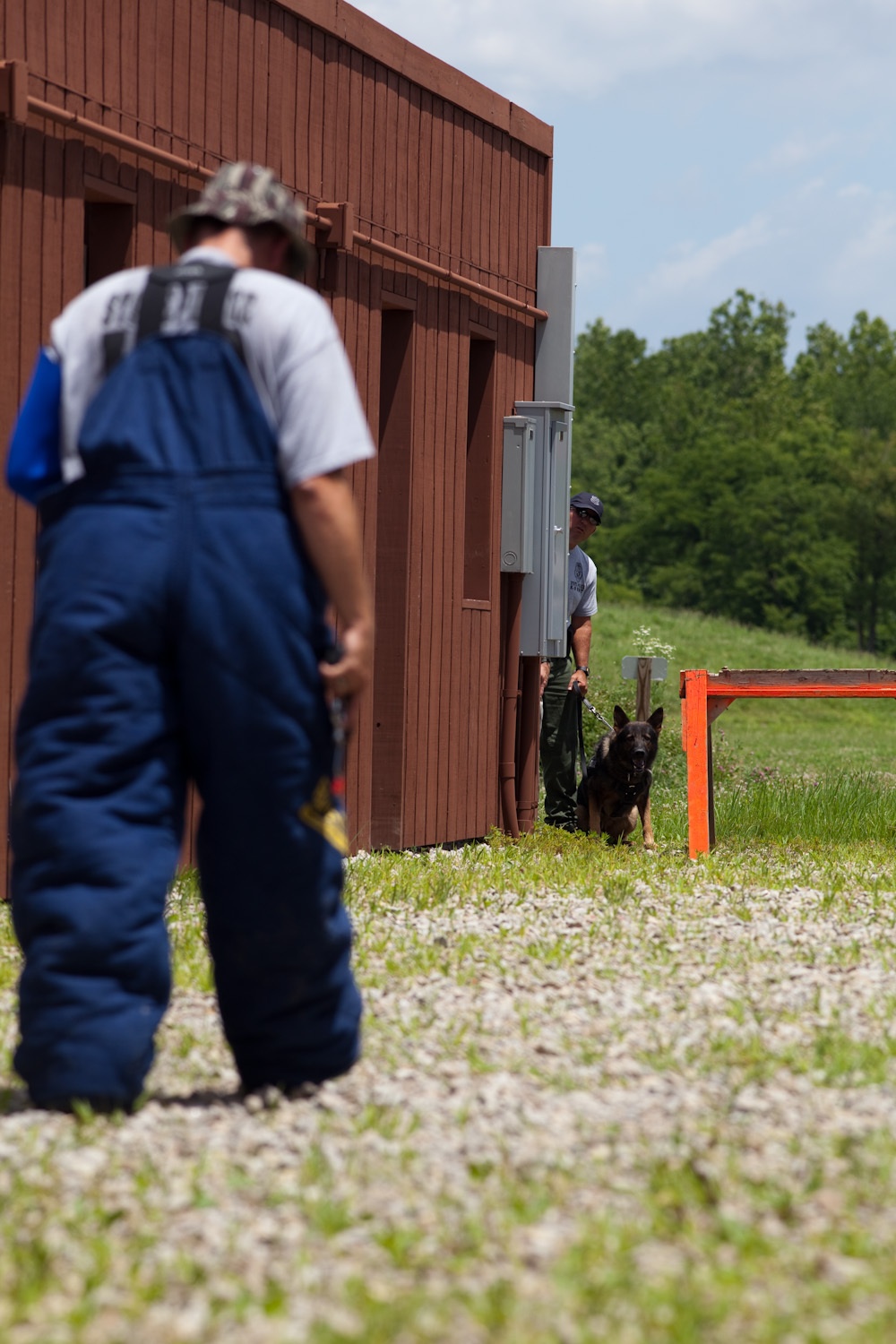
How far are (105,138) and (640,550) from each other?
71.9 m

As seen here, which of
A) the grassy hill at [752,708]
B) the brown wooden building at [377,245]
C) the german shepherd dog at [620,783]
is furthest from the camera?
the grassy hill at [752,708]

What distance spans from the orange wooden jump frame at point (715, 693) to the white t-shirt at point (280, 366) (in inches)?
252

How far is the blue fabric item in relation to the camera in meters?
4.04

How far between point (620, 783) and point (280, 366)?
7.15m

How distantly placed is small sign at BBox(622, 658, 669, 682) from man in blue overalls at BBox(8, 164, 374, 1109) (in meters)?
7.25

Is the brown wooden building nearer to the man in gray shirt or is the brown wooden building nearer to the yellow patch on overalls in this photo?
the man in gray shirt

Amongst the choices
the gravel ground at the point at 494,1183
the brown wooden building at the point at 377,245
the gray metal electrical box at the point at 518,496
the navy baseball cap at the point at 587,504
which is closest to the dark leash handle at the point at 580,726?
the brown wooden building at the point at 377,245

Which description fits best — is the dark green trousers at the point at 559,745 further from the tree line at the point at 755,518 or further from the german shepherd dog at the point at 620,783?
the tree line at the point at 755,518

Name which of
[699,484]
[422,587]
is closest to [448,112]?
[422,587]

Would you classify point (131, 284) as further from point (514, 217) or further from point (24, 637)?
point (514, 217)

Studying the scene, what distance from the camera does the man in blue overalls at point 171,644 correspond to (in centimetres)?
387

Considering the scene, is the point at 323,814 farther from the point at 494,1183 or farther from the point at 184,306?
the point at 184,306

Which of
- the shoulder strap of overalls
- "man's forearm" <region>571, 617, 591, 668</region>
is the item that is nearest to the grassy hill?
"man's forearm" <region>571, 617, 591, 668</region>

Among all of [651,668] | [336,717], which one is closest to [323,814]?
[336,717]
